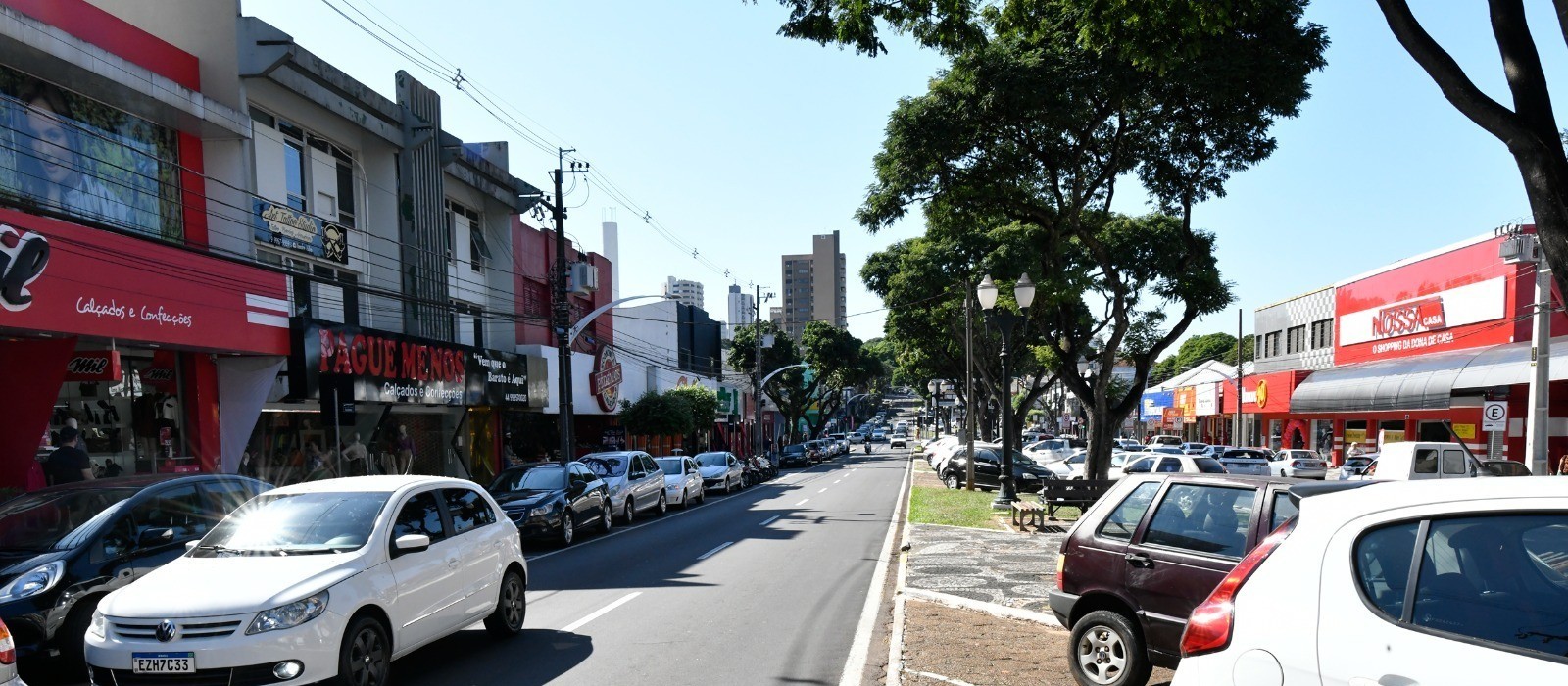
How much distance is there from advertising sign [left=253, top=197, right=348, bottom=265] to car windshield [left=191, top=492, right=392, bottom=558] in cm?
1343

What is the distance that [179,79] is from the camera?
17750 mm

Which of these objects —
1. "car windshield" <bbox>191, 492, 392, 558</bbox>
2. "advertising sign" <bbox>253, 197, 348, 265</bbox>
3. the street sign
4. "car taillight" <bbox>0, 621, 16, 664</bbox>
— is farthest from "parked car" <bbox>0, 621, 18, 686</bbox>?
the street sign

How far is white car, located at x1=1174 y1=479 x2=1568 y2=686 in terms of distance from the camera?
2.89 metres

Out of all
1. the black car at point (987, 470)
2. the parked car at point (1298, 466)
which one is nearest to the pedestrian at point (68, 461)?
the black car at point (987, 470)

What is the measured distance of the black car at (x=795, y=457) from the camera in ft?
179

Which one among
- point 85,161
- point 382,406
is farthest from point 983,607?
point 382,406

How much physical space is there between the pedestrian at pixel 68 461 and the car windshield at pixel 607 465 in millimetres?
9548

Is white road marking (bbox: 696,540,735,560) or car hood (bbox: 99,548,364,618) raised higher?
car hood (bbox: 99,548,364,618)

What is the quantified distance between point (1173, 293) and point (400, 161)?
19.2 meters

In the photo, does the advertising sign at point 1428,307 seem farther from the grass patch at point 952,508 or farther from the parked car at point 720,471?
the parked car at point 720,471

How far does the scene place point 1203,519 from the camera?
6383 millimetres

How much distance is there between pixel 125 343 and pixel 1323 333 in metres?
41.8

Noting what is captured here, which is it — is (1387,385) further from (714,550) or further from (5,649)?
(5,649)

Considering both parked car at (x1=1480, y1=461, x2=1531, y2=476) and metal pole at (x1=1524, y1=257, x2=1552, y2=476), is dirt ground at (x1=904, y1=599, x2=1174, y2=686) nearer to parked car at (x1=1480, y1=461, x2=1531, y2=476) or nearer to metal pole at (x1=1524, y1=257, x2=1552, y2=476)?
parked car at (x1=1480, y1=461, x2=1531, y2=476)
